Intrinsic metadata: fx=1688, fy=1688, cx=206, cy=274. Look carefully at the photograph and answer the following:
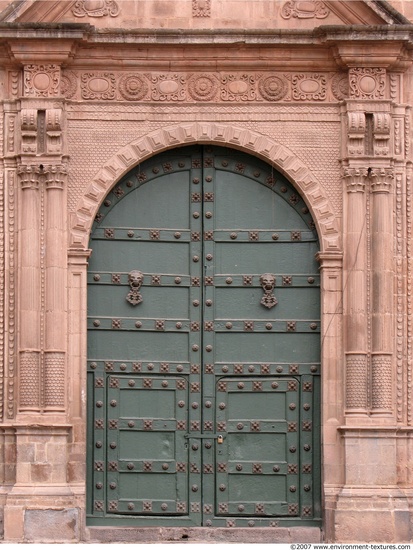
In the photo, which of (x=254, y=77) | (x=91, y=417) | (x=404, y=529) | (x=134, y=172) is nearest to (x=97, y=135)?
(x=134, y=172)

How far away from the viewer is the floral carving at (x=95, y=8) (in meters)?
18.9

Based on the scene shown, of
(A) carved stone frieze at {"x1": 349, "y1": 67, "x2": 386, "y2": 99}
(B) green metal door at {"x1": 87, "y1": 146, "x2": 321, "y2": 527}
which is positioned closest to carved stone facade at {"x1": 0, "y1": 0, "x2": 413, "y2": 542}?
(A) carved stone frieze at {"x1": 349, "y1": 67, "x2": 386, "y2": 99}

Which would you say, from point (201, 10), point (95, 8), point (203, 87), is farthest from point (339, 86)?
point (95, 8)

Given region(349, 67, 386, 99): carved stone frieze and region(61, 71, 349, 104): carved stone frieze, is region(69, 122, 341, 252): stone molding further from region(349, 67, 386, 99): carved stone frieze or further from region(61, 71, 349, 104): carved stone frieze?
region(349, 67, 386, 99): carved stone frieze

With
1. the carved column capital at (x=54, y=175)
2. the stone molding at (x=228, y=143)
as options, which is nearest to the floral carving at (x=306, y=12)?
the stone molding at (x=228, y=143)

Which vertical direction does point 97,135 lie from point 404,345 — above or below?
above

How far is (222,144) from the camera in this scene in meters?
19.0

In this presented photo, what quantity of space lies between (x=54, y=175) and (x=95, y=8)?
1.96 meters

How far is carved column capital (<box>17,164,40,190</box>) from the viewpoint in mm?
18688

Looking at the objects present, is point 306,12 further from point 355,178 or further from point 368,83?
point 355,178

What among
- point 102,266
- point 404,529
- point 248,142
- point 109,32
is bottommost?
point 404,529

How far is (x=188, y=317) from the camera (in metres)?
19.0

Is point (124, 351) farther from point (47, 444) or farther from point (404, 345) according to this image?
point (404, 345)

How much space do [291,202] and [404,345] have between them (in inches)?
81.2
